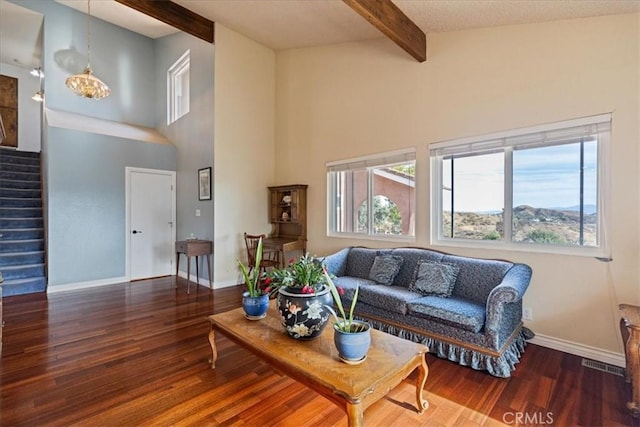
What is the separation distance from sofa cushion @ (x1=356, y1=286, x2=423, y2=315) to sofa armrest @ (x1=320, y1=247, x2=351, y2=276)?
651mm

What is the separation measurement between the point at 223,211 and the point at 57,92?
3859 mm

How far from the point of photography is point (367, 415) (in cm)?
185

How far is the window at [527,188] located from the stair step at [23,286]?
5.55m

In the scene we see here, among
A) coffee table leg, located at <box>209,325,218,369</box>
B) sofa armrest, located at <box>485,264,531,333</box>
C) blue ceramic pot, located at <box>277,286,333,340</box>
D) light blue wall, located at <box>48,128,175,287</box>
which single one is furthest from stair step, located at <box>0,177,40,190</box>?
sofa armrest, located at <box>485,264,531,333</box>

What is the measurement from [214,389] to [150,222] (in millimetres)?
4253

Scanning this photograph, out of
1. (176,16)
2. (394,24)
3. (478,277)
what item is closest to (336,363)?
(478,277)

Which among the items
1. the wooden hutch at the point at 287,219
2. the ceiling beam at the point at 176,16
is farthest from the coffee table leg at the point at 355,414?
the ceiling beam at the point at 176,16

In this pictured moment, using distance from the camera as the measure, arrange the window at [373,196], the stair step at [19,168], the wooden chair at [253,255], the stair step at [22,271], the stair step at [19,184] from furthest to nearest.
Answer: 1. the stair step at [19,168]
2. the stair step at [19,184]
3. the wooden chair at [253,255]
4. the stair step at [22,271]
5. the window at [373,196]

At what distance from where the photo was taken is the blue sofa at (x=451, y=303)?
7.46 feet

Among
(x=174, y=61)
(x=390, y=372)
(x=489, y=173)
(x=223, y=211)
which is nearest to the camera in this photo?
(x=390, y=372)

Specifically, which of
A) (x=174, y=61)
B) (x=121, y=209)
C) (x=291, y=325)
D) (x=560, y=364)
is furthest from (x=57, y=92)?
(x=560, y=364)

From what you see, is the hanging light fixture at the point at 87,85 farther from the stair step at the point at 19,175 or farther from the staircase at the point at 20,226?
the stair step at the point at 19,175

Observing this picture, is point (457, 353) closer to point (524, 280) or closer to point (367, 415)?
point (524, 280)

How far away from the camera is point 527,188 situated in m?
2.87
